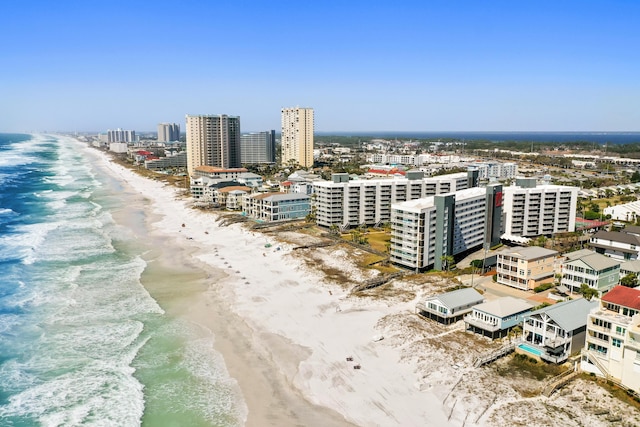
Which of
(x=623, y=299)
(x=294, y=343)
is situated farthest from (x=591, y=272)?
(x=294, y=343)

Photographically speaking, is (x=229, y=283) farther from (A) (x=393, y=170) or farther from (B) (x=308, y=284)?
(A) (x=393, y=170)

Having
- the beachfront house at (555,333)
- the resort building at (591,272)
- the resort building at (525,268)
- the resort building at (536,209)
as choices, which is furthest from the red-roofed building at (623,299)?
the resort building at (536,209)

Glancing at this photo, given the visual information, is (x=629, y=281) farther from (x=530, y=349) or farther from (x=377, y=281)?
(x=377, y=281)

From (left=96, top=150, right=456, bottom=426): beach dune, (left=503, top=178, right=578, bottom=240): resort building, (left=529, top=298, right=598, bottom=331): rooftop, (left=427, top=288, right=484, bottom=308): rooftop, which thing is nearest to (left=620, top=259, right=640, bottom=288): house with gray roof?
(left=529, top=298, right=598, bottom=331): rooftop

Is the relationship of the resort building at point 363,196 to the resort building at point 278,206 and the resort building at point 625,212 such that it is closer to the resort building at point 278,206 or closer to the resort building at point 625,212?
the resort building at point 278,206

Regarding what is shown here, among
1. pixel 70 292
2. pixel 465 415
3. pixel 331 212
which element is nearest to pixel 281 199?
pixel 331 212

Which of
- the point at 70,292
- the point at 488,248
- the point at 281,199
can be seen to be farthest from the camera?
the point at 281,199
